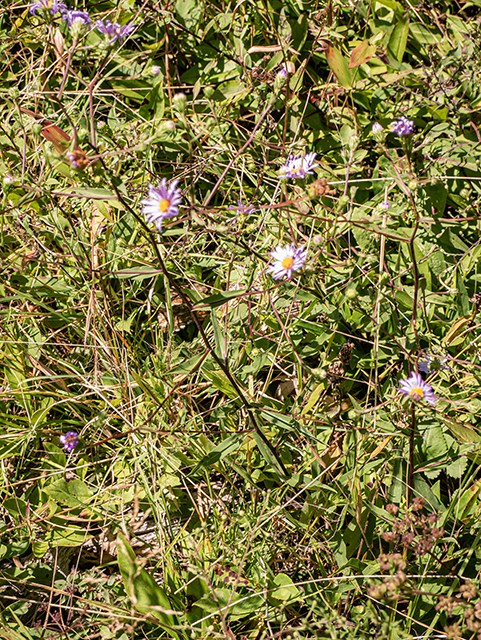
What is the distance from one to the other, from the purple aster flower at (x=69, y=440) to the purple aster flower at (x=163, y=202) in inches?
42.8

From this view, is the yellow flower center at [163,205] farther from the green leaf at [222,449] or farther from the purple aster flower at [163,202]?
the green leaf at [222,449]

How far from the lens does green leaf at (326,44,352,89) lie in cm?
242

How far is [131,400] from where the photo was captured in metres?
2.28

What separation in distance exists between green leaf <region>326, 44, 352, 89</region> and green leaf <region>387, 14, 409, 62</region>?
228mm

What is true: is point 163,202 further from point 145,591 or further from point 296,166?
point 145,591

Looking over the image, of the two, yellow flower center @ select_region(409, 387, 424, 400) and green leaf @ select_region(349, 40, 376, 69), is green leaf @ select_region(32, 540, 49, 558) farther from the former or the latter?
green leaf @ select_region(349, 40, 376, 69)

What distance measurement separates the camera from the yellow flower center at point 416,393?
170cm

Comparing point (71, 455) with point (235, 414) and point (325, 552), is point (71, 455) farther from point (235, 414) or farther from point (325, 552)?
point (325, 552)

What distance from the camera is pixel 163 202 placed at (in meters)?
1.54

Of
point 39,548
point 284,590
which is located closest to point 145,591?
point 284,590

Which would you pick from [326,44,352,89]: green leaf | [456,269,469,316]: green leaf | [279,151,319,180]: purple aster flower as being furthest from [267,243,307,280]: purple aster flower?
[326,44,352,89]: green leaf

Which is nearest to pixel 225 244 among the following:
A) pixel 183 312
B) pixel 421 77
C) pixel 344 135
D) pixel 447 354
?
pixel 183 312

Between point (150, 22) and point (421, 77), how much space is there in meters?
1.42

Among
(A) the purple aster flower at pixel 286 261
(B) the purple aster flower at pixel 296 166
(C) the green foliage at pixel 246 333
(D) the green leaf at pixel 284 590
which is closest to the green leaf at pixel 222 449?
(C) the green foliage at pixel 246 333
